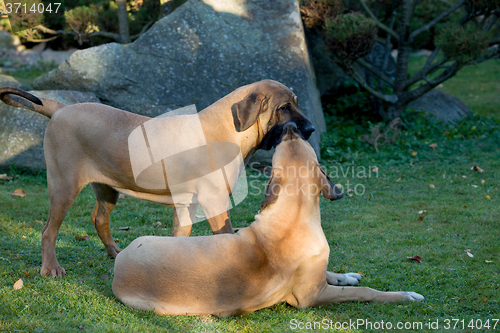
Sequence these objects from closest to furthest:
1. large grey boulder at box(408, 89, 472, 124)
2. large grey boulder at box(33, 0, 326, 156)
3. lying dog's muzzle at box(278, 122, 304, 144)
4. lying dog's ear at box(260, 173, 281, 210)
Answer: lying dog's ear at box(260, 173, 281, 210), lying dog's muzzle at box(278, 122, 304, 144), large grey boulder at box(33, 0, 326, 156), large grey boulder at box(408, 89, 472, 124)

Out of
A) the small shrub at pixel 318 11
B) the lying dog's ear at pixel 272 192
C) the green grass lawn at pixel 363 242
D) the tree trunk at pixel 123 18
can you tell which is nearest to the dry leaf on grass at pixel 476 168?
A: the green grass lawn at pixel 363 242

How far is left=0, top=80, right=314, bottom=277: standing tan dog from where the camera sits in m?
4.31

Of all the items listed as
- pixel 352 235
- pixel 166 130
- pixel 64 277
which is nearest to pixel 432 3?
pixel 352 235

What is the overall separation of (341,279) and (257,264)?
97 centimetres

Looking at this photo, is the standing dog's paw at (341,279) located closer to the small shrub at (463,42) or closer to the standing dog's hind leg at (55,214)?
the standing dog's hind leg at (55,214)

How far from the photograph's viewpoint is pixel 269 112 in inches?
176

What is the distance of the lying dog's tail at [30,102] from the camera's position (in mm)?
4396

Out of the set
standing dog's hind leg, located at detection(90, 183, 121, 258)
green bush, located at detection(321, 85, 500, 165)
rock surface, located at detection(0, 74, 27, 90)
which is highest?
standing dog's hind leg, located at detection(90, 183, 121, 258)

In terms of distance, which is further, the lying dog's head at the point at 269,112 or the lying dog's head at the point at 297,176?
the lying dog's head at the point at 269,112

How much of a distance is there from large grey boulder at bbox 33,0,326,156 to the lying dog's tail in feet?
12.6

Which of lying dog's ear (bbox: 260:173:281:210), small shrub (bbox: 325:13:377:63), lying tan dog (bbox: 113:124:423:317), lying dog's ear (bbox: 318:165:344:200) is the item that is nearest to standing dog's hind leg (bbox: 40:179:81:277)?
lying tan dog (bbox: 113:124:423:317)

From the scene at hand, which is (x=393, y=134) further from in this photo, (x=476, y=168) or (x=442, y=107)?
(x=442, y=107)

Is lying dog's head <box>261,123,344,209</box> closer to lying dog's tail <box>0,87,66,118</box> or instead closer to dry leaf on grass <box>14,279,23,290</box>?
dry leaf on grass <box>14,279,23,290</box>

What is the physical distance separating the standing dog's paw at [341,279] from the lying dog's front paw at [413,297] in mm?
458
